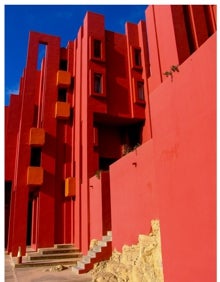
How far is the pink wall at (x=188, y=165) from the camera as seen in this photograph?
4.82 meters

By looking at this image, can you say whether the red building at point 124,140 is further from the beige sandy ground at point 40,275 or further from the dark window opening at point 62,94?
the beige sandy ground at point 40,275

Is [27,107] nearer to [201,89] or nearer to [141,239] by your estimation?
[141,239]

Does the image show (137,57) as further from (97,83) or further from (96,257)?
(96,257)

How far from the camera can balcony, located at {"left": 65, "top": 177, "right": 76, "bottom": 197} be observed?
1611 centimetres

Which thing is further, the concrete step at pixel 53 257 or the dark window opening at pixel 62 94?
the dark window opening at pixel 62 94

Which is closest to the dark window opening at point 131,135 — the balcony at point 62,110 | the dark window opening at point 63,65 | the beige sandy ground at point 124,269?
the balcony at point 62,110

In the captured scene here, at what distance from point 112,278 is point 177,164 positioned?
16.1 feet

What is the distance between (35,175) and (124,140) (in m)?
5.43

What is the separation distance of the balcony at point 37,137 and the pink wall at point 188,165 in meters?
10.9

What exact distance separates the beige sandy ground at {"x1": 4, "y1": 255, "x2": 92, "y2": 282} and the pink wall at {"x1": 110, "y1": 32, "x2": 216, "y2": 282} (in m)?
5.07

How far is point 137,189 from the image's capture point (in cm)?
914

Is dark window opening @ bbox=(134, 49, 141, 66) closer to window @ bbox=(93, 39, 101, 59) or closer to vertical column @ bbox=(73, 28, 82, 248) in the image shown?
window @ bbox=(93, 39, 101, 59)

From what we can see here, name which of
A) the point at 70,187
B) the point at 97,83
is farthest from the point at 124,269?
the point at 97,83

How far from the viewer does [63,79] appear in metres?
18.3
